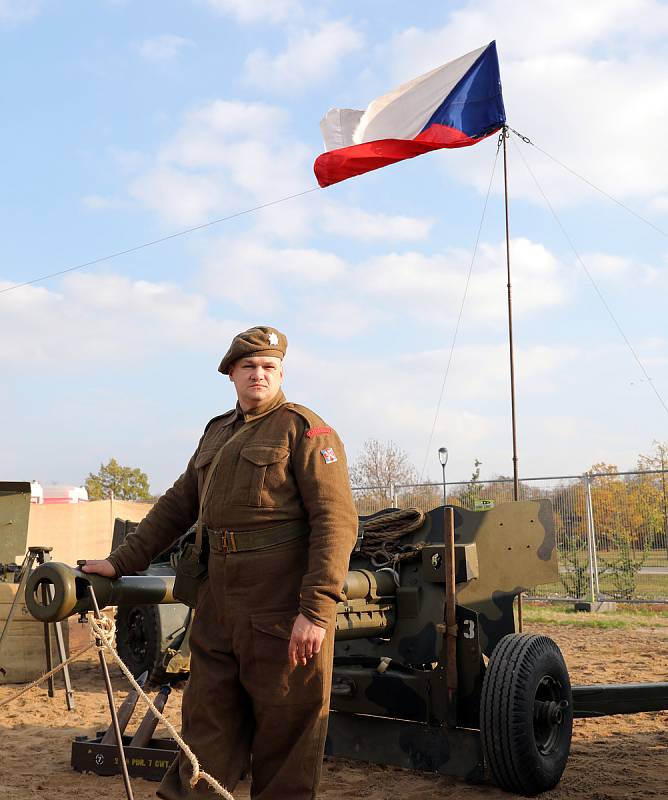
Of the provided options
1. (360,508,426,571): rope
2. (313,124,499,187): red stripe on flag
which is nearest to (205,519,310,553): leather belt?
(360,508,426,571): rope

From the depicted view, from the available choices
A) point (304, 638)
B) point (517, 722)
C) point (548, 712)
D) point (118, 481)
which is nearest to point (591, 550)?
point (548, 712)

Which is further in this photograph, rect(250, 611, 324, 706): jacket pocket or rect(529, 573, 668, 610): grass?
rect(529, 573, 668, 610): grass

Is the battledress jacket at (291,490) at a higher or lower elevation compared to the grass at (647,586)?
higher

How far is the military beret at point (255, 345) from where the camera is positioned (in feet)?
11.2

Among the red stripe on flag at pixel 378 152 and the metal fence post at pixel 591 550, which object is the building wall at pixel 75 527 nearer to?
the metal fence post at pixel 591 550

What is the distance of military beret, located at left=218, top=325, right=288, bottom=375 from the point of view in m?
3.41

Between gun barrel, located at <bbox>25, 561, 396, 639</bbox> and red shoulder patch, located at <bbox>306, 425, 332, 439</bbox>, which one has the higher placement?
red shoulder patch, located at <bbox>306, 425, 332, 439</bbox>

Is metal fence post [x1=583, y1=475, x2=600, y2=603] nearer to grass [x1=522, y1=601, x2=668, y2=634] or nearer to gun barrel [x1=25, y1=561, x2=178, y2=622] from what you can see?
grass [x1=522, y1=601, x2=668, y2=634]

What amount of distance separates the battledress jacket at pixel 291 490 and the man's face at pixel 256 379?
39 millimetres

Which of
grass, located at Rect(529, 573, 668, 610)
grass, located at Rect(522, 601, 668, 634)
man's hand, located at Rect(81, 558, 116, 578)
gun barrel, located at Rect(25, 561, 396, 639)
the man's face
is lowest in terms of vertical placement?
grass, located at Rect(522, 601, 668, 634)

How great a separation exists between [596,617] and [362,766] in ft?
27.8

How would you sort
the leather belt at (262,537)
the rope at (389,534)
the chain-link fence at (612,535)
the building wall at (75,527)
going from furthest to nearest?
the building wall at (75,527) → the chain-link fence at (612,535) → the rope at (389,534) → the leather belt at (262,537)

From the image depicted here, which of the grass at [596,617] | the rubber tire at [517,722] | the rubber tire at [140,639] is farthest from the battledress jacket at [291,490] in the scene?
the grass at [596,617]

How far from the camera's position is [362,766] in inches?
211
